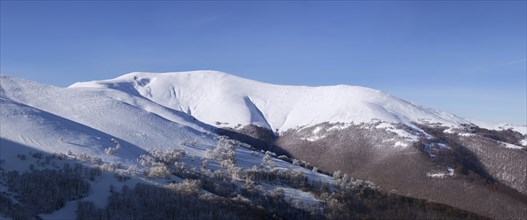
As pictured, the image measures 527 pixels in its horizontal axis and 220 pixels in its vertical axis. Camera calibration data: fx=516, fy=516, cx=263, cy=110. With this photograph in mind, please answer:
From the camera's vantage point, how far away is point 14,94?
104 meters

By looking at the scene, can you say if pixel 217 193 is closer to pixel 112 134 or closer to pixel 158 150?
pixel 158 150

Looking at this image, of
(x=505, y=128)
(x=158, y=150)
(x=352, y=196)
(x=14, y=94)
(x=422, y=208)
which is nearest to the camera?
(x=422, y=208)

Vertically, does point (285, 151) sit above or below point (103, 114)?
below

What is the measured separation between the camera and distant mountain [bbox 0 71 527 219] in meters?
61.1

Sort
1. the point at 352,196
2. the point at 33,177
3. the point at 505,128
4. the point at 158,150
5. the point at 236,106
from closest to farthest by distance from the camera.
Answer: the point at 33,177, the point at 352,196, the point at 158,150, the point at 505,128, the point at 236,106

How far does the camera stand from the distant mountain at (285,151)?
61.1 m

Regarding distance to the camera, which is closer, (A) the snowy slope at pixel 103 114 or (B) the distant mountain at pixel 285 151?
(B) the distant mountain at pixel 285 151

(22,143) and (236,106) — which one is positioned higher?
(236,106)

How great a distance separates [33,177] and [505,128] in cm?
15527

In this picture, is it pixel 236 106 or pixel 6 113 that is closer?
pixel 6 113

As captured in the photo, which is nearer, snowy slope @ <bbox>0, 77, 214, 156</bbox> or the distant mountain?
the distant mountain

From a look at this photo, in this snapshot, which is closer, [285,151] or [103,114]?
[103,114]

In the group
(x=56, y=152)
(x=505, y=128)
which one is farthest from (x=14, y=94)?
(x=505, y=128)

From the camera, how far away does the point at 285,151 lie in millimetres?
145500
